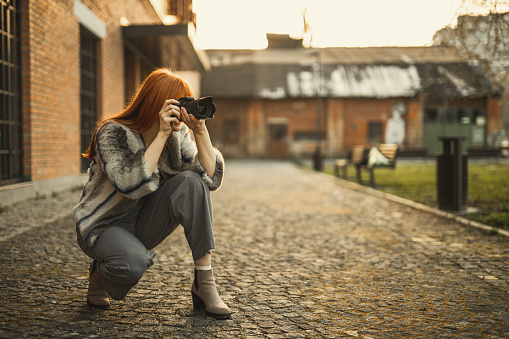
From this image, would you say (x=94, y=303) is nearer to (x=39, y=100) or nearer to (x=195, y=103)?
(x=195, y=103)

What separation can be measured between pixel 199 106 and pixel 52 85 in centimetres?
661

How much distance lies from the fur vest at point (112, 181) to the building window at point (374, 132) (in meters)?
31.9

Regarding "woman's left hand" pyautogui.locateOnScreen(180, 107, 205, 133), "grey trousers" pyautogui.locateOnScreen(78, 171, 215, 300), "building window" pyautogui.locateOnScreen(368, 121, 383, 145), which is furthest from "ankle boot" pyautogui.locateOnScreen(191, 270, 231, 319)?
"building window" pyautogui.locateOnScreen(368, 121, 383, 145)

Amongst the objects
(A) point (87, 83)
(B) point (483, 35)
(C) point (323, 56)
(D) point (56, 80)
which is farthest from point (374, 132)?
(D) point (56, 80)

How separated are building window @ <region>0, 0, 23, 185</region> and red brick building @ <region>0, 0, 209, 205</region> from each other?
0.04ft

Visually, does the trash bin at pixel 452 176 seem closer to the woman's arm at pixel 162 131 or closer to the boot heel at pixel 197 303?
the boot heel at pixel 197 303

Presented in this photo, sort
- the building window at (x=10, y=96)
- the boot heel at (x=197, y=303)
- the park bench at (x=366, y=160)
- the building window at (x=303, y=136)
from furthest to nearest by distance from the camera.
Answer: the building window at (x=303, y=136) → the park bench at (x=366, y=160) → the building window at (x=10, y=96) → the boot heel at (x=197, y=303)

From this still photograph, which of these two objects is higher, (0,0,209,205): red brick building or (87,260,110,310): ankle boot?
(0,0,209,205): red brick building

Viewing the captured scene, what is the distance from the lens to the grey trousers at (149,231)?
8.75ft

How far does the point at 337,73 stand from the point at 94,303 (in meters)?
33.8

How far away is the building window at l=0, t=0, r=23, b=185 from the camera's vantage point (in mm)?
7156

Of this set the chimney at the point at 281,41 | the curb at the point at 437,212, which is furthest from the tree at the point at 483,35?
the chimney at the point at 281,41

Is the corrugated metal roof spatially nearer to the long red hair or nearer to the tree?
A: the tree

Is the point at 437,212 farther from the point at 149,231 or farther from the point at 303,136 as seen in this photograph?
the point at 303,136
